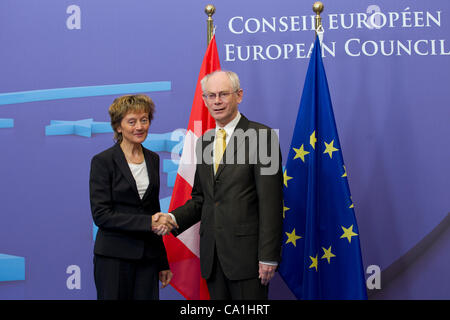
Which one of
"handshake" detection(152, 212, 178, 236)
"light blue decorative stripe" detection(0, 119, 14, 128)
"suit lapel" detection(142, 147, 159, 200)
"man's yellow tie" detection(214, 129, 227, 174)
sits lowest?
"handshake" detection(152, 212, 178, 236)

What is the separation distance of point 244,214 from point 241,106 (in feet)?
4.20

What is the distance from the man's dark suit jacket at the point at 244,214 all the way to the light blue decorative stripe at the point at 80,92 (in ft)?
4.18

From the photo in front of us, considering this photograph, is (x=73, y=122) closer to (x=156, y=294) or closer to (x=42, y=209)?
(x=42, y=209)

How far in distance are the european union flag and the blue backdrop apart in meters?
0.46

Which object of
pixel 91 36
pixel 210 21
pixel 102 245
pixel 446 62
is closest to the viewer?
pixel 102 245

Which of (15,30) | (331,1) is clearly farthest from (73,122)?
(331,1)

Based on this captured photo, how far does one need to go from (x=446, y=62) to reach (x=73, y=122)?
102 inches

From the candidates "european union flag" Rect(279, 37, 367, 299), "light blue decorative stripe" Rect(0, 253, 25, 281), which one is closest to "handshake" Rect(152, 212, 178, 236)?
"european union flag" Rect(279, 37, 367, 299)

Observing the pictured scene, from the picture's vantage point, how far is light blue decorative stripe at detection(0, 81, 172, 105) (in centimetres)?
318

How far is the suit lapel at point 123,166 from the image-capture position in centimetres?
208

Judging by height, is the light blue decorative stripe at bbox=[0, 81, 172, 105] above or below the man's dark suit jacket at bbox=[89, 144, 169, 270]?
above

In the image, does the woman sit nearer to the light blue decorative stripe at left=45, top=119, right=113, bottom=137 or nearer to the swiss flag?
the swiss flag

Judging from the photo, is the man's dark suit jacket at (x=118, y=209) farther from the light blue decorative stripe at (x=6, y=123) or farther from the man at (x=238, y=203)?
the light blue decorative stripe at (x=6, y=123)

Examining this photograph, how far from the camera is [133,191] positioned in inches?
82.4
